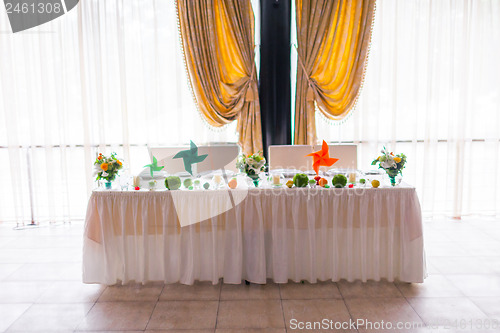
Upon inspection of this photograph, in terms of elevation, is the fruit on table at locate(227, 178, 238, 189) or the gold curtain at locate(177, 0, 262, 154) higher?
the gold curtain at locate(177, 0, 262, 154)

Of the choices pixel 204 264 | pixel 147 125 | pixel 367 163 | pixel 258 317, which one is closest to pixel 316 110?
pixel 367 163

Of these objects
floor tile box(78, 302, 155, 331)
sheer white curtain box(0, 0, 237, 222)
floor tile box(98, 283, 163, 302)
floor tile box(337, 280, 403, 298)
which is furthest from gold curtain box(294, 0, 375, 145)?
floor tile box(78, 302, 155, 331)

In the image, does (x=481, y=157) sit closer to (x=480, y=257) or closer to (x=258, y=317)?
(x=480, y=257)

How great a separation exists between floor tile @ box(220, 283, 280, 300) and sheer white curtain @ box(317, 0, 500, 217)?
220 centimetres

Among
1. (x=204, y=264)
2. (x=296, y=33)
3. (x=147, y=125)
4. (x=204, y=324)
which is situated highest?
(x=296, y=33)

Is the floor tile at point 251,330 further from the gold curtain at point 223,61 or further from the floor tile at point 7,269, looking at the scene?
the gold curtain at point 223,61

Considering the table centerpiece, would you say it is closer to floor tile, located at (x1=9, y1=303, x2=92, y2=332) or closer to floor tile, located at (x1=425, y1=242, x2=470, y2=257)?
floor tile, located at (x1=9, y1=303, x2=92, y2=332)

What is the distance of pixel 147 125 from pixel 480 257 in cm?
362

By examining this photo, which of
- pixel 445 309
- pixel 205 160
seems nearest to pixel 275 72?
pixel 205 160

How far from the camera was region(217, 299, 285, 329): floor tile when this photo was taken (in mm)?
2336

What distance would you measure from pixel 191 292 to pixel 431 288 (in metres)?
1.73

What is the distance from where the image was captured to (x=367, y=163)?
450 centimetres

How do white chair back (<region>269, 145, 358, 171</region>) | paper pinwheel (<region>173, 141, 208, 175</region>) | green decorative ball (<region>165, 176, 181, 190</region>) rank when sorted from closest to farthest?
green decorative ball (<region>165, 176, 181, 190</region>), paper pinwheel (<region>173, 141, 208, 175</region>), white chair back (<region>269, 145, 358, 171</region>)

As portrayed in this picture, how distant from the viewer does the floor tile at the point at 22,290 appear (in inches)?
106
